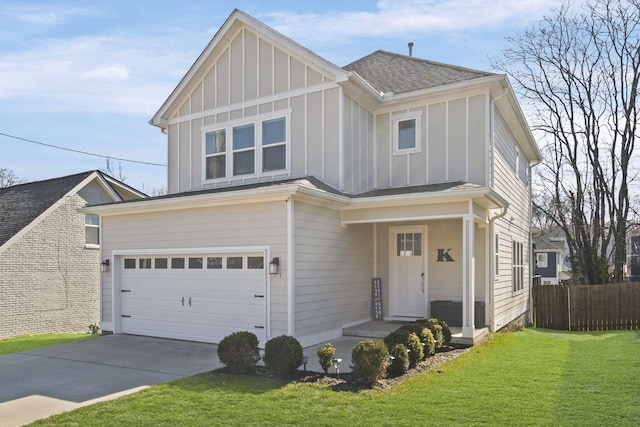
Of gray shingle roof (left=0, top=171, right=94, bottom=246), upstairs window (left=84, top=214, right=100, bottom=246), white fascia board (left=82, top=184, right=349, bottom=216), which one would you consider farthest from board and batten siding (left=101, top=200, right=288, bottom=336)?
upstairs window (left=84, top=214, right=100, bottom=246)

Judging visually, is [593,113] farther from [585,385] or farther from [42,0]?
[42,0]

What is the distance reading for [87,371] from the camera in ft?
26.5

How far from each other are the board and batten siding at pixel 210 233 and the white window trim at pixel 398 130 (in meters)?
3.97

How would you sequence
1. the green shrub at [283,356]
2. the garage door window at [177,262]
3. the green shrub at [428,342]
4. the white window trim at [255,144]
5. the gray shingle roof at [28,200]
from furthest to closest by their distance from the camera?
the gray shingle roof at [28,200]
the white window trim at [255,144]
the garage door window at [177,262]
the green shrub at [428,342]
the green shrub at [283,356]

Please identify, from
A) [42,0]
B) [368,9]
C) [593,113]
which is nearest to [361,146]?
[368,9]

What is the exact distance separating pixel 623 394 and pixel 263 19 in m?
10.4

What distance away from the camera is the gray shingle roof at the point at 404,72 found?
12188 millimetres

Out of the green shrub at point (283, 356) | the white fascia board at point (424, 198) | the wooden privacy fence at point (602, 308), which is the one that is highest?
the white fascia board at point (424, 198)

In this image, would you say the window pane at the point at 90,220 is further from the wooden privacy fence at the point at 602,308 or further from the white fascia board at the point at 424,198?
the wooden privacy fence at the point at 602,308

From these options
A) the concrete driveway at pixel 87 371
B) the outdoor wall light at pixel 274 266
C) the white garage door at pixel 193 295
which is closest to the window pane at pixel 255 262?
the white garage door at pixel 193 295

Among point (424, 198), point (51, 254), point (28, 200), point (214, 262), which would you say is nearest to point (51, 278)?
point (51, 254)

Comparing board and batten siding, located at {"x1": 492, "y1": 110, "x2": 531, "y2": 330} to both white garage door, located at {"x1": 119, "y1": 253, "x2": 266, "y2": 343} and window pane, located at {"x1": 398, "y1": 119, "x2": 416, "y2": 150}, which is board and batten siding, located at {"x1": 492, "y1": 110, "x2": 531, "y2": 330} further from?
white garage door, located at {"x1": 119, "y1": 253, "x2": 266, "y2": 343}

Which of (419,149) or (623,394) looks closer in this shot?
(623,394)

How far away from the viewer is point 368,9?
1005cm
